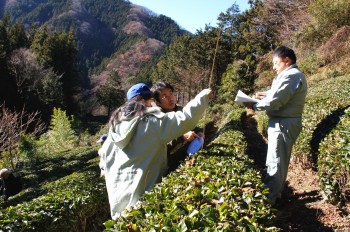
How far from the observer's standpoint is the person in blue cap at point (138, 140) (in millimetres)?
2432

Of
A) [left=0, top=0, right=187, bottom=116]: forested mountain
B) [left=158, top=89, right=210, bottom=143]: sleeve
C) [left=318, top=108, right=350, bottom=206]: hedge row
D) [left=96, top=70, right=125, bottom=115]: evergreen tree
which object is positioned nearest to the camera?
[left=158, top=89, right=210, bottom=143]: sleeve

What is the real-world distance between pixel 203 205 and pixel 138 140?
737 mm

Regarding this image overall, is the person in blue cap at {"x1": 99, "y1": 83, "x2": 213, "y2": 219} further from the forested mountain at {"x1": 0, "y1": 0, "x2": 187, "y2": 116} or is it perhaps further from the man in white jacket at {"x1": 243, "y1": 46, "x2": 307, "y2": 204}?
the forested mountain at {"x1": 0, "y1": 0, "x2": 187, "y2": 116}

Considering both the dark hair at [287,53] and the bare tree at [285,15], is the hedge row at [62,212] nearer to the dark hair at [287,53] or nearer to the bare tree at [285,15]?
the dark hair at [287,53]

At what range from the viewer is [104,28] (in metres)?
110

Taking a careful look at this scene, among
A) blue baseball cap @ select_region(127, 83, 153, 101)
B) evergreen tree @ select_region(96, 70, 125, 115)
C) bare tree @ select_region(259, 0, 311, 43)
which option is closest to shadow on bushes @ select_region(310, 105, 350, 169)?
blue baseball cap @ select_region(127, 83, 153, 101)

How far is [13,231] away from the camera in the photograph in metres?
4.19

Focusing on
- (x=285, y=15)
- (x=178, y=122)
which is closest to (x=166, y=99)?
(x=178, y=122)

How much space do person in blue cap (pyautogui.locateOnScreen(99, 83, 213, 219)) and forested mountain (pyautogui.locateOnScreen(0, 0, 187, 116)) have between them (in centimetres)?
7614

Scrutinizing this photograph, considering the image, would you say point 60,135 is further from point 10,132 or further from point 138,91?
point 138,91

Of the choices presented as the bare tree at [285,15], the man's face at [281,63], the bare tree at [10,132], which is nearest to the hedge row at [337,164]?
the man's face at [281,63]

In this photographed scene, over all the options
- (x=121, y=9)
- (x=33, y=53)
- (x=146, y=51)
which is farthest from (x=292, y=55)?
(x=121, y=9)

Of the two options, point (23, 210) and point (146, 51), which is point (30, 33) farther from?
point (23, 210)

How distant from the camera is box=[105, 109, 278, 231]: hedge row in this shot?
1.80 metres
